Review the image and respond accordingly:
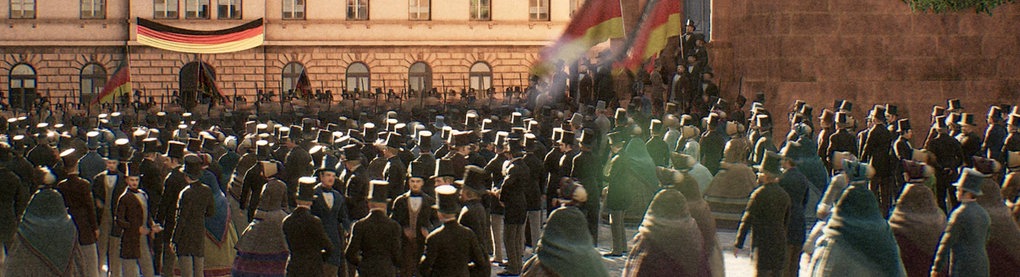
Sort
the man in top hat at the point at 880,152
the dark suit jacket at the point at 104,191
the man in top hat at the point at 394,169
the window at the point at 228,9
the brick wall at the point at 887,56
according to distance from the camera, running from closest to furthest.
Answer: the dark suit jacket at the point at 104,191 < the man in top hat at the point at 394,169 < the man in top hat at the point at 880,152 < the brick wall at the point at 887,56 < the window at the point at 228,9

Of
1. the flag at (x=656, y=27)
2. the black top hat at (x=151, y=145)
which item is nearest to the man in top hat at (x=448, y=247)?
the black top hat at (x=151, y=145)

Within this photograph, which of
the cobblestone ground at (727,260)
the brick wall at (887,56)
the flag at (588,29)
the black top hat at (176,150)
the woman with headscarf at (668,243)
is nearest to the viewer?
the woman with headscarf at (668,243)

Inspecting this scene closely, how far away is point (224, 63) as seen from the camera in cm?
4947

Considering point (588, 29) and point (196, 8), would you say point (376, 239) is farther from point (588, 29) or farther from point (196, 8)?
point (196, 8)

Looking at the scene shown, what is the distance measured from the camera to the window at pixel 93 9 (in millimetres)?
49094

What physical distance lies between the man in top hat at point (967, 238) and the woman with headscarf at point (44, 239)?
7.32 metres

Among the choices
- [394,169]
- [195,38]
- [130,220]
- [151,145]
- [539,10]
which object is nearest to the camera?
[130,220]

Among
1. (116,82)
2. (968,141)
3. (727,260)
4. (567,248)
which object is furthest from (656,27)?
(116,82)

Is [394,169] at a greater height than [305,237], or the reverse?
[394,169]

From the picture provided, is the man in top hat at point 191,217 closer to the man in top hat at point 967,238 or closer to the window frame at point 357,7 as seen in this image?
the man in top hat at point 967,238

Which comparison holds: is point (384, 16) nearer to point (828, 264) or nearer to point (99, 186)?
point (99, 186)

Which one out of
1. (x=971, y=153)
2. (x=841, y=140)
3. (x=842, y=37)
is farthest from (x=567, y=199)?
(x=842, y=37)

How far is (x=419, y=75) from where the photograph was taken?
5194 centimetres

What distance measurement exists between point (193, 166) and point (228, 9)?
1528 inches
